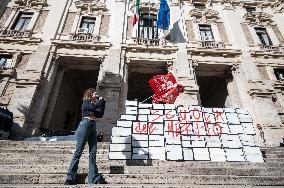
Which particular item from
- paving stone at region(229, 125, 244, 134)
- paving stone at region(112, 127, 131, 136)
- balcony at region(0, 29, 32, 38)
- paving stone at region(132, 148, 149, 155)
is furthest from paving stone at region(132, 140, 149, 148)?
balcony at region(0, 29, 32, 38)

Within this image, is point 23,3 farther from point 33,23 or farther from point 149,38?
point 149,38

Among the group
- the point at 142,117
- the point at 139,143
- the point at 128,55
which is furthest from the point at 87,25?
the point at 139,143

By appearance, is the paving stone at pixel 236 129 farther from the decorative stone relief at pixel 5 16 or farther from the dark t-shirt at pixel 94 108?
the decorative stone relief at pixel 5 16

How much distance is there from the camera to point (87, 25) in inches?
653

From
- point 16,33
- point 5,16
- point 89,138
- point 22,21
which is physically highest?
point 5,16

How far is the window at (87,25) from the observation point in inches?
636

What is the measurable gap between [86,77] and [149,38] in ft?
19.3

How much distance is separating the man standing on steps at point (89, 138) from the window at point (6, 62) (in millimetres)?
11223

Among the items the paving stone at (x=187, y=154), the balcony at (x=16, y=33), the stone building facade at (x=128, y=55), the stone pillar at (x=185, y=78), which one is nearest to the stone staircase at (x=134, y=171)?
the paving stone at (x=187, y=154)

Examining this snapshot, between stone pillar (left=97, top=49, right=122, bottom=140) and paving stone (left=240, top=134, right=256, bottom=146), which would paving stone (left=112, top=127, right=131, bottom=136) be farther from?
stone pillar (left=97, top=49, right=122, bottom=140)

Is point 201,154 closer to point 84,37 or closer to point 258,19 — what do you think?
point 84,37

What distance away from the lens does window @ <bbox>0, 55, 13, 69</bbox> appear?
46.0ft

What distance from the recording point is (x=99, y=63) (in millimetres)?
15383

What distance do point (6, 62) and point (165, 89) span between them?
977cm
